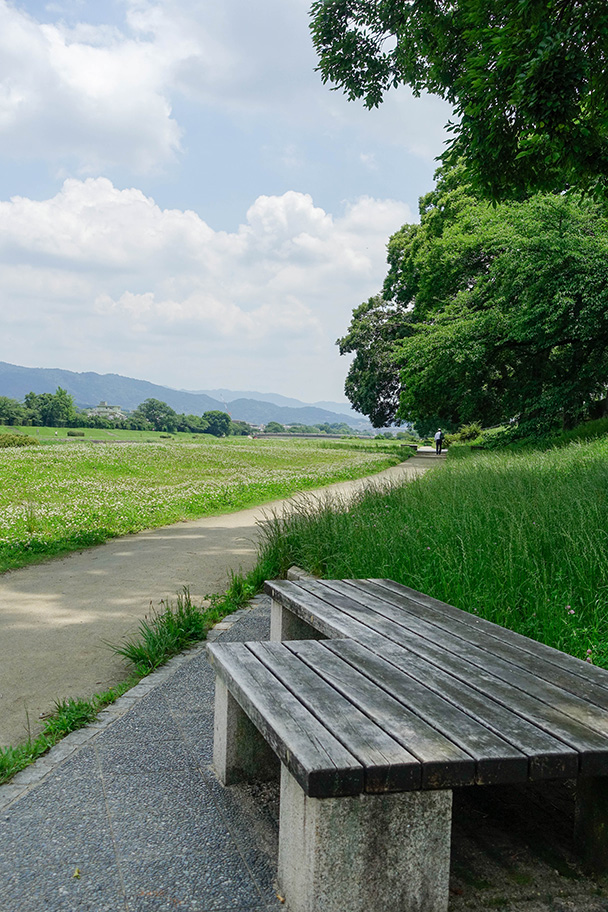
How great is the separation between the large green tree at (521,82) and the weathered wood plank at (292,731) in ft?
17.1

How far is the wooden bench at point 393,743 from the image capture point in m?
1.91

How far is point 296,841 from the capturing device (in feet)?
6.70

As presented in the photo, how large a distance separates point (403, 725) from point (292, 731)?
34cm

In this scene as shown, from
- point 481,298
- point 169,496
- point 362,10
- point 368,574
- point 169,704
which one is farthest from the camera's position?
point 481,298

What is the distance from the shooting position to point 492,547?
17.0 feet

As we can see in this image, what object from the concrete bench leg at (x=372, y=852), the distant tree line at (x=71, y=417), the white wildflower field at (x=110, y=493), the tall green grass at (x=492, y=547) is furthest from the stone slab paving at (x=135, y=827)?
the distant tree line at (x=71, y=417)

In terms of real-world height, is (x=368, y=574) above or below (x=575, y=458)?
below

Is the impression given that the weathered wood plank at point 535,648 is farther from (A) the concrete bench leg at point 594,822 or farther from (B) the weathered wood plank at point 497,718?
(B) the weathered wood plank at point 497,718

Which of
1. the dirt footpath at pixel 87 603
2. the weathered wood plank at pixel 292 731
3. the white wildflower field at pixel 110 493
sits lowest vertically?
the dirt footpath at pixel 87 603

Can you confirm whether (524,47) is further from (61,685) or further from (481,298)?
(481,298)

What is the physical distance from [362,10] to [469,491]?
25.8 feet

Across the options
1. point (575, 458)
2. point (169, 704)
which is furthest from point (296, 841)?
point (575, 458)

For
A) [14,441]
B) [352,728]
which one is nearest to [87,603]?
[352,728]

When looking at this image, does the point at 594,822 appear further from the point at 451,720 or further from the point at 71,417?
the point at 71,417
